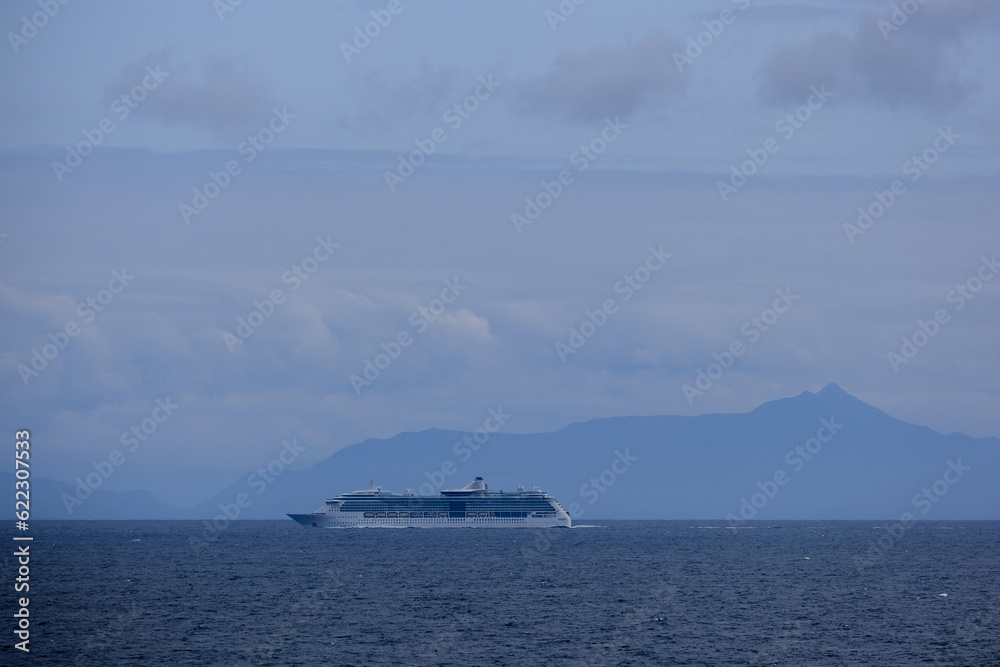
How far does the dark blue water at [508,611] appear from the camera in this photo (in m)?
59.9

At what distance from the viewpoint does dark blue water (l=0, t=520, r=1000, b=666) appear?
59938 millimetres

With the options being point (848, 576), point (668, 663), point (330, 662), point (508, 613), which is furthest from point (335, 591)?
point (848, 576)

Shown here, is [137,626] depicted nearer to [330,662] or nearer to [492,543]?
[330,662]

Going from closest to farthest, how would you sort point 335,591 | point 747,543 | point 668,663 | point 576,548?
1. point 668,663
2. point 335,591
3. point 576,548
4. point 747,543

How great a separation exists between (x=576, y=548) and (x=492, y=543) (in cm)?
1728

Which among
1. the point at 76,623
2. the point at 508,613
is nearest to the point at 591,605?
the point at 508,613

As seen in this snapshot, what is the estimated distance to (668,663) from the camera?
57438 mm

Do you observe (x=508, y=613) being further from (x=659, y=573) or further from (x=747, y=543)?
(x=747, y=543)

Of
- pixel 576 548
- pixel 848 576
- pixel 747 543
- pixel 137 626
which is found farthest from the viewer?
pixel 747 543

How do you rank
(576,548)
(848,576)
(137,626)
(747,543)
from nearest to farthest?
(137,626), (848,576), (576,548), (747,543)

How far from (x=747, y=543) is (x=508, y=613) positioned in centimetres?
11483

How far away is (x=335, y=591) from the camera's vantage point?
90.8m

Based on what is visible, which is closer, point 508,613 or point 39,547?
point 508,613

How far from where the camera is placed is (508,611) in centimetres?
7750
